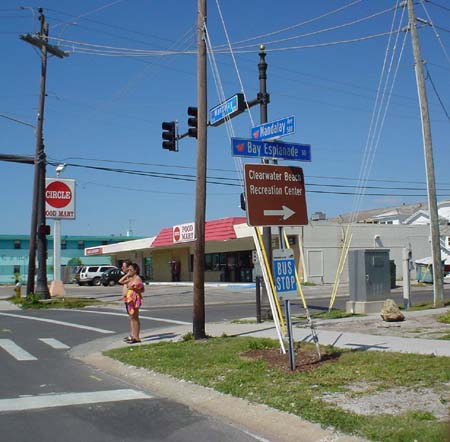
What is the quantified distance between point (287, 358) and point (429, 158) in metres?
11.6

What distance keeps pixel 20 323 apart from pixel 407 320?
36.8 ft

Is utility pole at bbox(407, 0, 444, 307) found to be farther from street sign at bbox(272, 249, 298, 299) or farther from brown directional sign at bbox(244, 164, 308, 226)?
street sign at bbox(272, 249, 298, 299)

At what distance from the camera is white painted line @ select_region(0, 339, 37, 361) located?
11.2 m

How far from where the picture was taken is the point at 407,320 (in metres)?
14.3

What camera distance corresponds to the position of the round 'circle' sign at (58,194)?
34.4m

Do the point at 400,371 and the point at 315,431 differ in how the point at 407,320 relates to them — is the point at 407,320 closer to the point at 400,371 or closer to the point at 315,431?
the point at 400,371

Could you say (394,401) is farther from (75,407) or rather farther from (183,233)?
(183,233)

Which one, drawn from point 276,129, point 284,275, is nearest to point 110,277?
point 276,129

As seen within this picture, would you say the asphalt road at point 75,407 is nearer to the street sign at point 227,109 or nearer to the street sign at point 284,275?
the street sign at point 284,275

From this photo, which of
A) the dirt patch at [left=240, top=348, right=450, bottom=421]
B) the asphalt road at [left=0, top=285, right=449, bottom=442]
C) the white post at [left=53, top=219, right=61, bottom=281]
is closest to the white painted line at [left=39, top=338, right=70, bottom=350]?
the asphalt road at [left=0, top=285, right=449, bottom=442]

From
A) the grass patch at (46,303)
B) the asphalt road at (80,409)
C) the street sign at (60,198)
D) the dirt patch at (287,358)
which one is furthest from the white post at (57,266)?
the dirt patch at (287,358)

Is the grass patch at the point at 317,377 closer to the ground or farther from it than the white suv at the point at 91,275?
closer to the ground

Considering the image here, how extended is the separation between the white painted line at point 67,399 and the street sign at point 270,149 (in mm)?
3857

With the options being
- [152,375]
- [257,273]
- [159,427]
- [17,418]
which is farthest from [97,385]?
[257,273]
